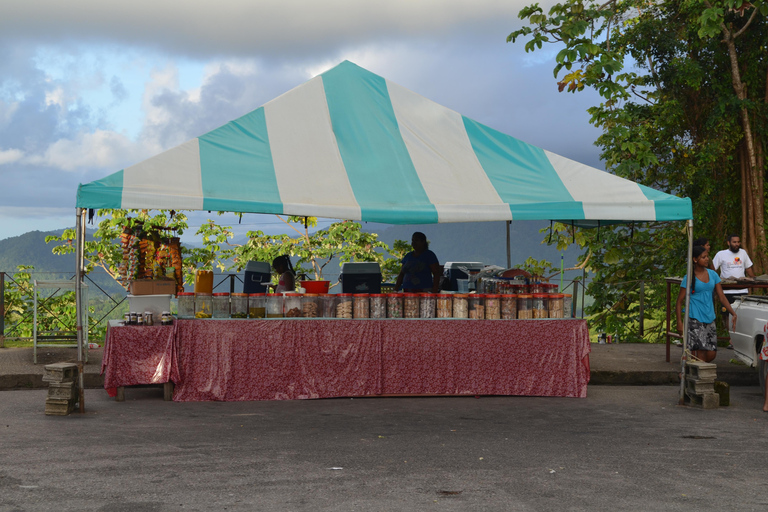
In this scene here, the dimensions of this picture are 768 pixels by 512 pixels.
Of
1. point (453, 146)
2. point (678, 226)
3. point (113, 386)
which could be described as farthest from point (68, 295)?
point (678, 226)

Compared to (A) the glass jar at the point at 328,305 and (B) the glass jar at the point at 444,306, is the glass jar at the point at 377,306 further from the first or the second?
(B) the glass jar at the point at 444,306

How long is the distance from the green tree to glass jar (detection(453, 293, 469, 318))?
254 inches

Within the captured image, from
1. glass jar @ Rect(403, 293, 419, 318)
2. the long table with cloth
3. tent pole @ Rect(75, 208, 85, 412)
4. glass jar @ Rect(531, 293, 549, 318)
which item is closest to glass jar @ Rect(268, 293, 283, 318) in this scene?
the long table with cloth

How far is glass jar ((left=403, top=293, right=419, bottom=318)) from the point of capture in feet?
26.6

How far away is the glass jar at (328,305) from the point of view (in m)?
8.08

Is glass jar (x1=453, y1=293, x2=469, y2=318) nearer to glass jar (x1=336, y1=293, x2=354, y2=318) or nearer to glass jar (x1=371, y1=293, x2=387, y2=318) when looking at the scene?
glass jar (x1=371, y1=293, x2=387, y2=318)

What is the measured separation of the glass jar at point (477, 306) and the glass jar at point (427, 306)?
441 millimetres

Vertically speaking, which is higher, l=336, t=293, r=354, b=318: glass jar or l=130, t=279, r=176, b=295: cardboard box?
l=130, t=279, r=176, b=295: cardboard box

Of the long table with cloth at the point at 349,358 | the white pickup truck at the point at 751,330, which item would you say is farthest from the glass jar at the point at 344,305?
the white pickup truck at the point at 751,330

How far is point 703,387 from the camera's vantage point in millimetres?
7668

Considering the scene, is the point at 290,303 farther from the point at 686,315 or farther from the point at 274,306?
the point at 686,315

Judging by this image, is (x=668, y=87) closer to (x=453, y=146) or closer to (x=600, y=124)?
(x=600, y=124)

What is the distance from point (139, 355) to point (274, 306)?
1549 mm

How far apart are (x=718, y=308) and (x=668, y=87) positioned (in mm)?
5934
